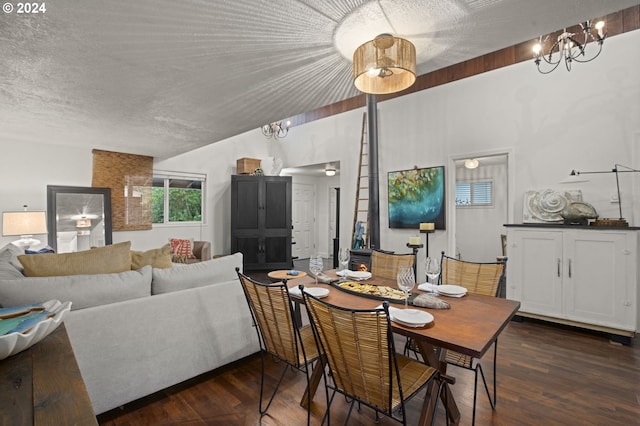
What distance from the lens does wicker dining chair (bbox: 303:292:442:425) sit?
1.24 metres

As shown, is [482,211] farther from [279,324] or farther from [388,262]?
[279,324]

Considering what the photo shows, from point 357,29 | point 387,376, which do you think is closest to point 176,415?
point 387,376

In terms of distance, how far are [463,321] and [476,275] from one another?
858 mm

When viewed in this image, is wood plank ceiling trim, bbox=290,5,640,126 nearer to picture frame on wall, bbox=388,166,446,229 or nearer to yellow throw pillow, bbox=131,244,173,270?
picture frame on wall, bbox=388,166,446,229

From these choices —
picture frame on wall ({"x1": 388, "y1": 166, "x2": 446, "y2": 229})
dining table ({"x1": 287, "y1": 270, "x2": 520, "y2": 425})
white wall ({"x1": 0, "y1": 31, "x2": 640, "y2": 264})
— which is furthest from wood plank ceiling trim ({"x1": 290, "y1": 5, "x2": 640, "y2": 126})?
dining table ({"x1": 287, "y1": 270, "x2": 520, "y2": 425})

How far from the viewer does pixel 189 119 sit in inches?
128

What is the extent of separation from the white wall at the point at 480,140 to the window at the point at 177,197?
17 cm

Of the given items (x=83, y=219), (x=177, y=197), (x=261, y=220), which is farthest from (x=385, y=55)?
(x=177, y=197)

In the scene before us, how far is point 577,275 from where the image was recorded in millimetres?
3160

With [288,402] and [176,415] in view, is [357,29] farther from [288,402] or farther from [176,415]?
[176,415]

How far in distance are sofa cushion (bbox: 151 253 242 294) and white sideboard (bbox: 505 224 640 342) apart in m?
3.10

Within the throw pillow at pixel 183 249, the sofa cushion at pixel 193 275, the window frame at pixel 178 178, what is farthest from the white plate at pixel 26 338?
the window frame at pixel 178 178

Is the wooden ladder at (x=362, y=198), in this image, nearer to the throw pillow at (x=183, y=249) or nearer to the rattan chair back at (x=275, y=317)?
the throw pillow at (x=183, y=249)

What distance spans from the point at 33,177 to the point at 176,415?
444cm
